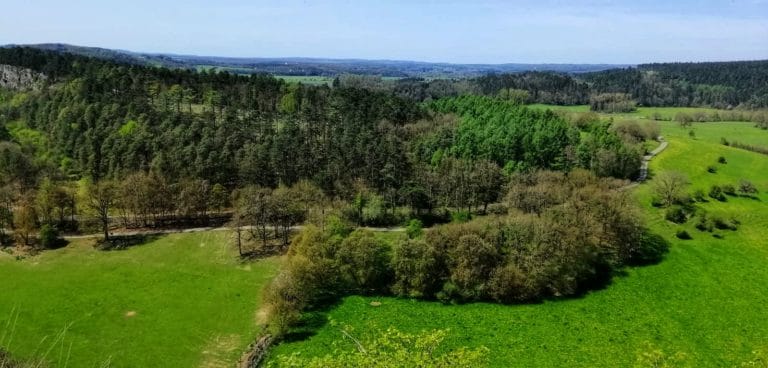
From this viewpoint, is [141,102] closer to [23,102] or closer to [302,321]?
[23,102]

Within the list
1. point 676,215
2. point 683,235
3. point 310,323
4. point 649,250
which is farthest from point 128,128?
point 683,235

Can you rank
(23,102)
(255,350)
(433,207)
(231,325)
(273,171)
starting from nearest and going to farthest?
1. (255,350)
2. (231,325)
3. (433,207)
4. (273,171)
5. (23,102)

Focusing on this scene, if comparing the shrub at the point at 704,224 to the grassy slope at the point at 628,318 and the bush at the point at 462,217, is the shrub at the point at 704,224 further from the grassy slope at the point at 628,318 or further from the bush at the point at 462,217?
the bush at the point at 462,217

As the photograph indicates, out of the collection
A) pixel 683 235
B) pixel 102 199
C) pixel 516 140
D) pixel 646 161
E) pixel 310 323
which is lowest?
pixel 310 323

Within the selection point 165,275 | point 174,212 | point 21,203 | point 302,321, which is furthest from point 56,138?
point 302,321

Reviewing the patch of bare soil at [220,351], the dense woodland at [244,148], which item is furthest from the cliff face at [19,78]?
the patch of bare soil at [220,351]

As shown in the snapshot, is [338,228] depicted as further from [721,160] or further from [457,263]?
[721,160]

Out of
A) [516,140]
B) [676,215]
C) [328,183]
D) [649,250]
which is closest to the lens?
[649,250]
